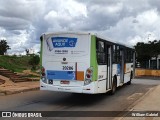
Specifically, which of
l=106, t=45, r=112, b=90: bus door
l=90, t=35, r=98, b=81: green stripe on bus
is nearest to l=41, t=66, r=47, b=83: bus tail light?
l=90, t=35, r=98, b=81: green stripe on bus

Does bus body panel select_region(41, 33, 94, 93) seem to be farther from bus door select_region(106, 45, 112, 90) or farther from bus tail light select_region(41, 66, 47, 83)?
bus door select_region(106, 45, 112, 90)

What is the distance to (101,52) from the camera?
16562mm

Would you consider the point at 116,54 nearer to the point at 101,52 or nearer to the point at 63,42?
the point at 101,52

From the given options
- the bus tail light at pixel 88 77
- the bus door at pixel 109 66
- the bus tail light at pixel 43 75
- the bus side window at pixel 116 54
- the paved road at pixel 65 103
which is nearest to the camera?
the paved road at pixel 65 103

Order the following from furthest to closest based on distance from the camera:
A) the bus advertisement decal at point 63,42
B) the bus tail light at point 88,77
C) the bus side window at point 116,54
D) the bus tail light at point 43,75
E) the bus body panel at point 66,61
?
the bus side window at point 116,54, the bus tail light at point 43,75, the bus advertisement decal at point 63,42, the bus body panel at point 66,61, the bus tail light at point 88,77

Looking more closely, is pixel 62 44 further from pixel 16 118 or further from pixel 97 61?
pixel 16 118

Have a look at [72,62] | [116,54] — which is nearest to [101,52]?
[72,62]

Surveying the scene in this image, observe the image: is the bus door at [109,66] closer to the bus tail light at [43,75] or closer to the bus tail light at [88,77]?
the bus tail light at [88,77]

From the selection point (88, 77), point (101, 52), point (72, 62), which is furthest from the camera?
point (101, 52)

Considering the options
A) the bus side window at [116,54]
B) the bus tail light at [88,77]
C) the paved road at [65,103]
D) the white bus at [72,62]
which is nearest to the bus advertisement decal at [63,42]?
the white bus at [72,62]

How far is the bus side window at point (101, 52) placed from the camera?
16.0m

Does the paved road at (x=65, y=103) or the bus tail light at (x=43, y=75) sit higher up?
the bus tail light at (x=43, y=75)

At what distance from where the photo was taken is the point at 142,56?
273 feet

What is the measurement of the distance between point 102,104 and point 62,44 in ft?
10.7
